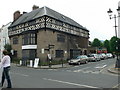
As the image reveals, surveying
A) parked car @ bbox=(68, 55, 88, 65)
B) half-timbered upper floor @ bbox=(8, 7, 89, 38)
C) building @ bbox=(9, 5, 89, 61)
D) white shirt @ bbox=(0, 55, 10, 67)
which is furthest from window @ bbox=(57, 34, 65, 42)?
white shirt @ bbox=(0, 55, 10, 67)

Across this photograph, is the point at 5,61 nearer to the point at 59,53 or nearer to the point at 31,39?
the point at 31,39

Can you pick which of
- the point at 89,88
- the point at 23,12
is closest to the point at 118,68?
the point at 89,88

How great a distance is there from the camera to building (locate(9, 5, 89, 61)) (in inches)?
1102

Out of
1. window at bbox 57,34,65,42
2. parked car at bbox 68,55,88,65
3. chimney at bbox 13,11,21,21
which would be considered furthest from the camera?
chimney at bbox 13,11,21,21

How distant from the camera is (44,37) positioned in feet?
90.8

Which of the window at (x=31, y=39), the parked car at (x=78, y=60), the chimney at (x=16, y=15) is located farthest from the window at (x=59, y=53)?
the chimney at (x=16, y=15)

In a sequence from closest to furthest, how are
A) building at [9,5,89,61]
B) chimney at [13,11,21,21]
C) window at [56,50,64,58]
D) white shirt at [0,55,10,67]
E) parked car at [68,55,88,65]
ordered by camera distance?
white shirt at [0,55,10,67] < parked car at [68,55,88,65] < building at [9,5,89,61] < window at [56,50,64,58] < chimney at [13,11,21,21]

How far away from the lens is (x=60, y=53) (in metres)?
30.8

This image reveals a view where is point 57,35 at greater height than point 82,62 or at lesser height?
greater

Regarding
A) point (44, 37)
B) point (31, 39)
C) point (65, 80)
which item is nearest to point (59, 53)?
point (44, 37)

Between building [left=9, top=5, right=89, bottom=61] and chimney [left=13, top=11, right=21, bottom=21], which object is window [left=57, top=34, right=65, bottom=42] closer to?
building [left=9, top=5, right=89, bottom=61]

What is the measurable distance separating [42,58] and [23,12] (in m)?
18.9

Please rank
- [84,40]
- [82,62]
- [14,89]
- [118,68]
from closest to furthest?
[14,89], [118,68], [82,62], [84,40]

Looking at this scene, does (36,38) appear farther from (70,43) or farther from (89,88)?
(89,88)
